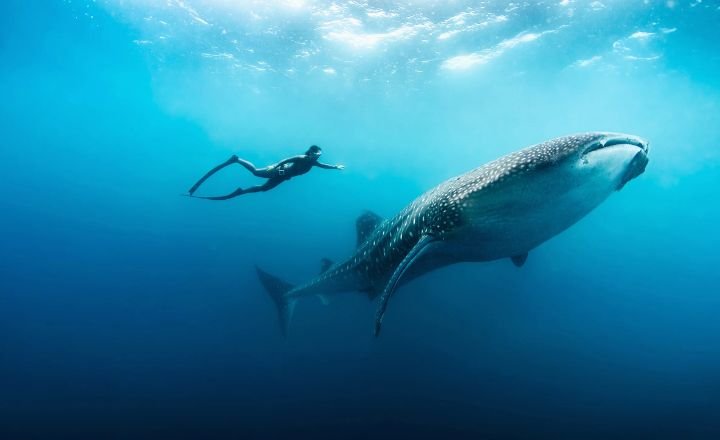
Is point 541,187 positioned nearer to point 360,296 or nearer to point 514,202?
point 514,202

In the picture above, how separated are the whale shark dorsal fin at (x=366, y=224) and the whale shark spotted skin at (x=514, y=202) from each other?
70.4 inches

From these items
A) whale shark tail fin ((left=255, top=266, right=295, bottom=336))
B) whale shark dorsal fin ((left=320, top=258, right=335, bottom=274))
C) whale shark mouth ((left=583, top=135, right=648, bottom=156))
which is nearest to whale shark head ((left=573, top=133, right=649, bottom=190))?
whale shark mouth ((left=583, top=135, right=648, bottom=156))

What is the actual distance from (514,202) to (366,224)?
435 cm

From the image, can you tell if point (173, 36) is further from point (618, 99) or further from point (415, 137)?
point (415, 137)

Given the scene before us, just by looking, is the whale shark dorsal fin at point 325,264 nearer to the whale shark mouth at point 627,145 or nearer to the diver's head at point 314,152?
the diver's head at point 314,152

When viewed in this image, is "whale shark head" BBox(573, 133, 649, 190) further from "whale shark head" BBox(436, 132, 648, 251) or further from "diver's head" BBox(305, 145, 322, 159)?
"diver's head" BBox(305, 145, 322, 159)

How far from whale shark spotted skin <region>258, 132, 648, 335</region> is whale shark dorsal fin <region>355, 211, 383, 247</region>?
179 cm

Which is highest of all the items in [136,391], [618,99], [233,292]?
[618,99]

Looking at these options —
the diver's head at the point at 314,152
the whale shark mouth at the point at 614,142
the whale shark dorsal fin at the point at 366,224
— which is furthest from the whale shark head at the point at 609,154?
the diver's head at the point at 314,152

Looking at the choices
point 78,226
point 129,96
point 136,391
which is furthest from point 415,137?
point 136,391

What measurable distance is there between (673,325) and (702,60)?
21.0m

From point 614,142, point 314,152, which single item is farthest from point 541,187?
point 314,152

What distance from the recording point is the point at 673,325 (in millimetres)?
22141

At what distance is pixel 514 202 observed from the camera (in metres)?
4.16
